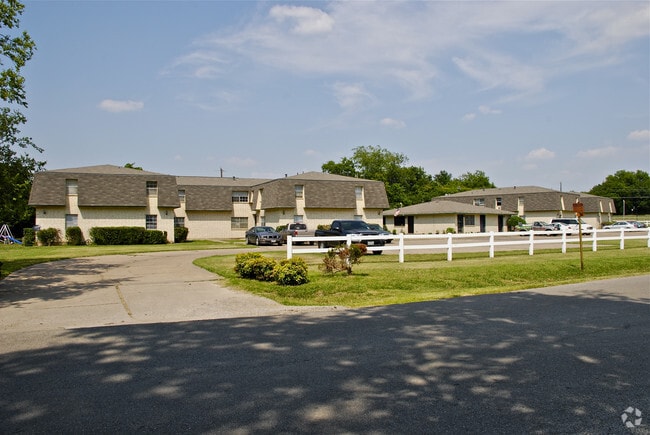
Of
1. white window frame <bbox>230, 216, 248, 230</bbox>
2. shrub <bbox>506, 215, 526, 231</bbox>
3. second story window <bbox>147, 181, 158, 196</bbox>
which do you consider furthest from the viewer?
shrub <bbox>506, 215, 526, 231</bbox>

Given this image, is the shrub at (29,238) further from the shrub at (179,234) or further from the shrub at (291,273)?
the shrub at (291,273)

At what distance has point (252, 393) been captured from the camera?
530 centimetres

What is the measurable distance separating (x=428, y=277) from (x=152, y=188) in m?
34.7

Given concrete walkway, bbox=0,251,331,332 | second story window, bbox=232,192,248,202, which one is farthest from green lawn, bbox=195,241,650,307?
second story window, bbox=232,192,248,202

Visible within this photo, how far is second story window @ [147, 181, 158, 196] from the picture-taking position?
45.2 m

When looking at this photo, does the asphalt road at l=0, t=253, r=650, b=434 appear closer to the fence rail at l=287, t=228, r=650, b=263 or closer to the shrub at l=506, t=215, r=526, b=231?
the fence rail at l=287, t=228, r=650, b=263

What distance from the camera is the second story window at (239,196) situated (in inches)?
2216

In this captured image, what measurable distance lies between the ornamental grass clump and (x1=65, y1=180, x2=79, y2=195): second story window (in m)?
33.7

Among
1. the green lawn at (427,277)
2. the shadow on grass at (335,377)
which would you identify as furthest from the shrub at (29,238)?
the shadow on grass at (335,377)

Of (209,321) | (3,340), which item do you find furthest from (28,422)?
(209,321)

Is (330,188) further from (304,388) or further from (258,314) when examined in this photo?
(304,388)

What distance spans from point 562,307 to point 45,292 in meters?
12.7

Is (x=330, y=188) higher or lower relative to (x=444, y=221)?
higher

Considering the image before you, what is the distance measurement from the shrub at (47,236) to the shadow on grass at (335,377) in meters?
36.5
